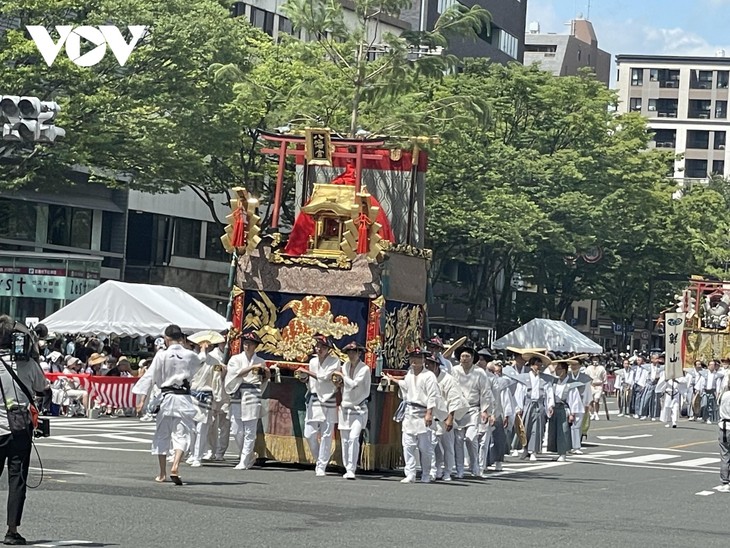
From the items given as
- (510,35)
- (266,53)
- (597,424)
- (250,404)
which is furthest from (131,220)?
(250,404)

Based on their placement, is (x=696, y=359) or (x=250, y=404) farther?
(x=696, y=359)

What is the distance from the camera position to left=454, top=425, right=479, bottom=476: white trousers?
21.5 m

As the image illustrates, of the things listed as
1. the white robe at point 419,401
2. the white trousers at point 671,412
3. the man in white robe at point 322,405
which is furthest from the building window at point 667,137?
the white robe at point 419,401

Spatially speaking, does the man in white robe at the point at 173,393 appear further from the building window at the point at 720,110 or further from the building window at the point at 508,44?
the building window at the point at 720,110

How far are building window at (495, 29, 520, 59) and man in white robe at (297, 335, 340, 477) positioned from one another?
210 ft

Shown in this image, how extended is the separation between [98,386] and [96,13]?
355 inches

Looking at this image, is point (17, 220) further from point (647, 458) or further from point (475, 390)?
point (475, 390)

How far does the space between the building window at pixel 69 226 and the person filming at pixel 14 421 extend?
4095 centimetres

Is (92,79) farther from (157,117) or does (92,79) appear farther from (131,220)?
(131,220)

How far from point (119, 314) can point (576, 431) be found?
457 inches

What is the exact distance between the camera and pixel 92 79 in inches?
1396

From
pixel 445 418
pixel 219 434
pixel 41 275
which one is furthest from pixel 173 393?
pixel 41 275

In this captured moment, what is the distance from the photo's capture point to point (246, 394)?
20516 mm

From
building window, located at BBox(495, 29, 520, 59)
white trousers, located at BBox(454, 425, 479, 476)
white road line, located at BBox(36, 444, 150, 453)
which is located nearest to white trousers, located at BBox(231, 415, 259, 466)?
white road line, located at BBox(36, 444, 150, 453)
